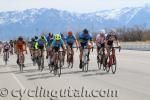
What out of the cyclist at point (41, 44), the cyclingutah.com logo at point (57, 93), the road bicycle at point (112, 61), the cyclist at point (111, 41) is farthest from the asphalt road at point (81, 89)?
the cyclist at point (41, 44)

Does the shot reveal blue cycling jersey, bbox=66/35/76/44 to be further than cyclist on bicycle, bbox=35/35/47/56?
No

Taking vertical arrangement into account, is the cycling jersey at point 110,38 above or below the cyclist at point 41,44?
above

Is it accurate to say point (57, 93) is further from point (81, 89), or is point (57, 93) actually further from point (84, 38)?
point (84, 38)

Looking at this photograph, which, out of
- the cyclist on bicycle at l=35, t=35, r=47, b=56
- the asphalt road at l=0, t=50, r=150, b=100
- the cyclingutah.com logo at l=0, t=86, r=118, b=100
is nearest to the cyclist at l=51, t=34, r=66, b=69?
the asphalt road at l=0, t=50, r=150, b=100

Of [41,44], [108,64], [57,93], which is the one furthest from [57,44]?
[57,93]

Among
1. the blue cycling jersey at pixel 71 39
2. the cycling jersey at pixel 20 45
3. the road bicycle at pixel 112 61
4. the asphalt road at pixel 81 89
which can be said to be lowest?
the asphalt road at pixel 81 89

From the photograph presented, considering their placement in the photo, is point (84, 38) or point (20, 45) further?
point (20, 45)

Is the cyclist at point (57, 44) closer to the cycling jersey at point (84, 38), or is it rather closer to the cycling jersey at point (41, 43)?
the cycling jersey at point (84, 38)

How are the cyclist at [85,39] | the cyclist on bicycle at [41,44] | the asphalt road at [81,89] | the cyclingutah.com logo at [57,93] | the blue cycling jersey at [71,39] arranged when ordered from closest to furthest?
the asphalt road at [81,89], the cyclingutah.com logo at [57,93], the cyclist at [85,39], the blue cycling jersey at [71,39], the cyclist on bicycle at [41,44]

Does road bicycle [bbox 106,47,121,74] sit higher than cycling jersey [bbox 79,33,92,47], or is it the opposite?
cycling jersey [bbox 79,33,92,47]

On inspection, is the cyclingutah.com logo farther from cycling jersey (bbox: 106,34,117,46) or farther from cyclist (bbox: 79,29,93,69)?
cyclist (bbox: 79,29,93,69)

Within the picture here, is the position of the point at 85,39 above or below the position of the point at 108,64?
above

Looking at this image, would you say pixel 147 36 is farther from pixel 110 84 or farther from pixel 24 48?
pixel 110 84

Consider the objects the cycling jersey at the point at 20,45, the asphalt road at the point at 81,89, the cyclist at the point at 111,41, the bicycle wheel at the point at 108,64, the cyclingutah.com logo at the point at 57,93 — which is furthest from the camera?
the cycling jersey at the point at 20,45
